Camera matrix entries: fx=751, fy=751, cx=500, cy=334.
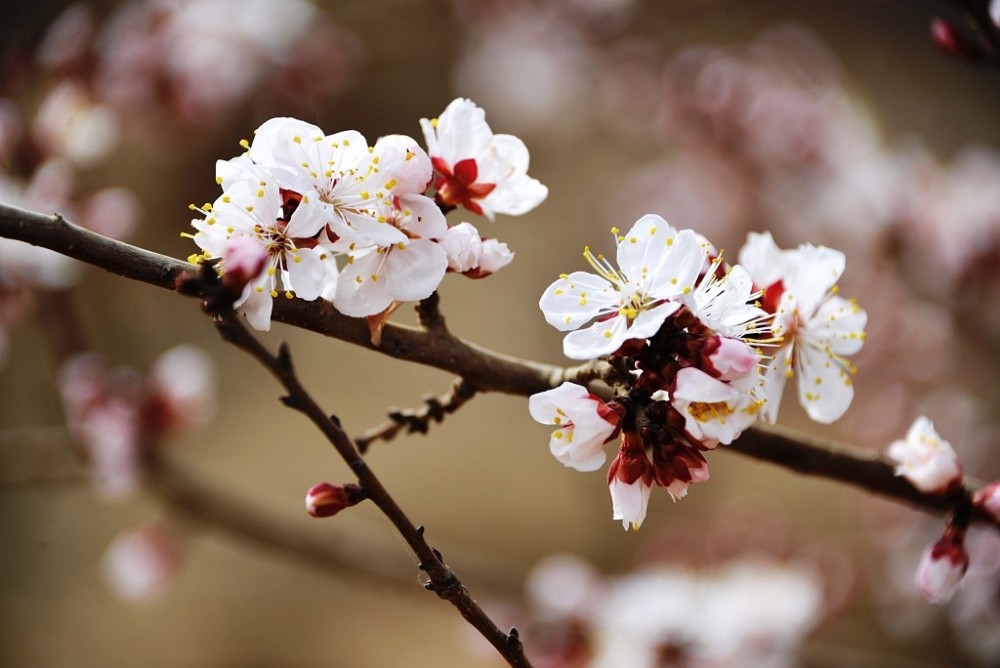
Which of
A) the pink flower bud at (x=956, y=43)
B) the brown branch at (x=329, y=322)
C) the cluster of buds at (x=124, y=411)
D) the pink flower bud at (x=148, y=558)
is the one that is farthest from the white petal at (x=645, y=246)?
the pink flower bud at (x=148, y=558)

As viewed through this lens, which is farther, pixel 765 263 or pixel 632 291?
pixel 765 263

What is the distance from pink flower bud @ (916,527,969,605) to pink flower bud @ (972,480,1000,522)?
0.04 metres

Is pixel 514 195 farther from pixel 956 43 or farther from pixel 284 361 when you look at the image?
pixel 956 43

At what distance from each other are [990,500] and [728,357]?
1.48 feet

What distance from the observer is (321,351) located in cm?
304

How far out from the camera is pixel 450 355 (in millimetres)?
748

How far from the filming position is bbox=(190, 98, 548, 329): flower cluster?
0.63m

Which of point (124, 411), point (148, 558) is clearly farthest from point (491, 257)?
point (148, 558)

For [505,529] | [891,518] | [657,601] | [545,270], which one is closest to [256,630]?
[505,529]

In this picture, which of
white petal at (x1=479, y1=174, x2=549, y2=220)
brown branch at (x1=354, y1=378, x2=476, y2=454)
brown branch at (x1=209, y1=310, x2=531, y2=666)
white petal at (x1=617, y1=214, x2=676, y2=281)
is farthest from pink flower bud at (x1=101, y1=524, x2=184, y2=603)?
white petal at (x1=617, y1=214, x2=676, y2=281)

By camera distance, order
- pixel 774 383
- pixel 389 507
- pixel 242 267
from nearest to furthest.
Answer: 1. pixel 242 267
2. pixel 389 507
3. pixel 774 383

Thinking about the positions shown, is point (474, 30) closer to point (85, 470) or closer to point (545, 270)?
point (545, 270)

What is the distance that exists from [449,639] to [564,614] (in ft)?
3.01

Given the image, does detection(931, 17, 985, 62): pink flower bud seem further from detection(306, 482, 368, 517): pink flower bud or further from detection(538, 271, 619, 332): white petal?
detection(306, 482, 368, 517): pink flower bud
